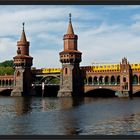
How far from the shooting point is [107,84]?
46312mm

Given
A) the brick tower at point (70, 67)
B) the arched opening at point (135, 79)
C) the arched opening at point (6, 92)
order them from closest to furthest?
the arched opening at point (135, 79), the brick tower at point (70, 67), the arched opening at point (6, 92)

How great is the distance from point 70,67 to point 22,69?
859cm

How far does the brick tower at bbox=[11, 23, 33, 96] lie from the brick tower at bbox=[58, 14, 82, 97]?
21.7 feet

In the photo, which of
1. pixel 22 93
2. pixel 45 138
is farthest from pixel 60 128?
pixel 22 93

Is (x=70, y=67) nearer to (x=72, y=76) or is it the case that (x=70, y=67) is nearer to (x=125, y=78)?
(x=72, y=76)

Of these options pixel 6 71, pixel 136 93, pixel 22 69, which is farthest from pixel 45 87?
pixel 136 93

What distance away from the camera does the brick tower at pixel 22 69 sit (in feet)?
174

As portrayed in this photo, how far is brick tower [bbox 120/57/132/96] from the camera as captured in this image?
44881 millimetres

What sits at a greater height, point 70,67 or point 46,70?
point 70,67

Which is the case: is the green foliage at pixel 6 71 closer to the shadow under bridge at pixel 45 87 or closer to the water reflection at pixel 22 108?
the shadow under bridge at pixel 45 87

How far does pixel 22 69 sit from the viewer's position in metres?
54.1

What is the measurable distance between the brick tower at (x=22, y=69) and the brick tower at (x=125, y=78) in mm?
13854

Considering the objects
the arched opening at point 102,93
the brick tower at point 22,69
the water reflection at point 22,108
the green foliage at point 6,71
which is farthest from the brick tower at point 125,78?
the green foliage at point 6,71
